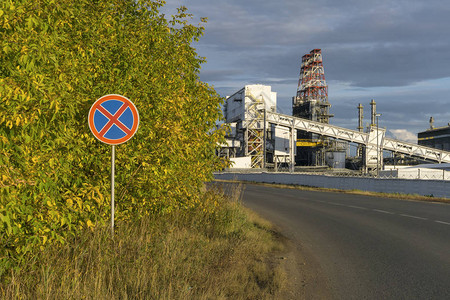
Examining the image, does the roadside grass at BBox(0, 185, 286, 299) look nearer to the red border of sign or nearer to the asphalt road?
the asphalt road

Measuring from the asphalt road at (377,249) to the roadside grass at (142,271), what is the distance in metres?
1.24

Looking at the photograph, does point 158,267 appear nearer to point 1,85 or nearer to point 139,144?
point 139,144

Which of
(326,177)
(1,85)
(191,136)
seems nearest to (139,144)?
(191,136)

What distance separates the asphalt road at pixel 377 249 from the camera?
6.73 metres

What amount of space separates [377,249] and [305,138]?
96971 mm

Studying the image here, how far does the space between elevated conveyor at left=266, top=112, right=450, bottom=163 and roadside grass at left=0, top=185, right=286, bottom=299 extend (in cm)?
7405

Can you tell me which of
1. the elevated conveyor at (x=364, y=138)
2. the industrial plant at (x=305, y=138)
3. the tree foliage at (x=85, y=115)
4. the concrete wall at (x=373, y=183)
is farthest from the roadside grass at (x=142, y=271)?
the elevated conveyor at (x=364, y=138)

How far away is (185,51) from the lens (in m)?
9.95

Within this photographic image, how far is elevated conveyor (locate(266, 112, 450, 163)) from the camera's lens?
8162 centimetres

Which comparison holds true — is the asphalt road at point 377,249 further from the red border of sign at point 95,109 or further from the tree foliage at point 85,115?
the red border of sign at point 95,109

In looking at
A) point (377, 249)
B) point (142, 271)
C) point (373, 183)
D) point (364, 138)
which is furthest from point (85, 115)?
point (364, 138)

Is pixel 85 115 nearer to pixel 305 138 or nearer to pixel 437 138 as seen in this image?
pixel 305 138

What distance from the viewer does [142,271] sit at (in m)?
5.64

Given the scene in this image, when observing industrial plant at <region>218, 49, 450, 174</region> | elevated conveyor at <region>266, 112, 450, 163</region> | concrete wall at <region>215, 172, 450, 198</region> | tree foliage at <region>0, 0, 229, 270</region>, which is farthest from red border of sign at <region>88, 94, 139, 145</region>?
elevated conveyor at <region>266, 112, 450, 163</region>
